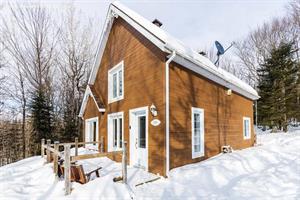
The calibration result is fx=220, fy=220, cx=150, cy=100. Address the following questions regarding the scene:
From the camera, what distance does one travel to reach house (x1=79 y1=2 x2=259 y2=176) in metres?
7.29

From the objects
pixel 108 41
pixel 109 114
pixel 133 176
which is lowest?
pixel 133 176

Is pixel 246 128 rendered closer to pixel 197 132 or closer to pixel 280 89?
pixel 197 132

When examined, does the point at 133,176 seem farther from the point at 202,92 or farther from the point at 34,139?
the point at 34,139

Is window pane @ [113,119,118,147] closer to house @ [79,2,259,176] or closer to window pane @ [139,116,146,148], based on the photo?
house @ [79,2,259,176]

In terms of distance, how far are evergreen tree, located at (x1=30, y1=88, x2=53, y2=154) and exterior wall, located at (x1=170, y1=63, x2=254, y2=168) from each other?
14.5 metres

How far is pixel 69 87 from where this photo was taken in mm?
22797

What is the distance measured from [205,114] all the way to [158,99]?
2652 mm

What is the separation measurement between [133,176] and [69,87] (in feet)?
58.9

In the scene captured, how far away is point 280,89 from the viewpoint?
20469mm

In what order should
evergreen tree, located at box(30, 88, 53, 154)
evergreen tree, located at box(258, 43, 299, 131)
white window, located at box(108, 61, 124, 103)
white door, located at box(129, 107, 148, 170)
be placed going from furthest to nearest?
evergreen tree, located at box(258, 43, 299, 131)
evergreen tree, located at box(30, 88, 53, 154)
white window, located at box(108, 61, 124, 103)
white door, located at box(129, 107, 148, 170)

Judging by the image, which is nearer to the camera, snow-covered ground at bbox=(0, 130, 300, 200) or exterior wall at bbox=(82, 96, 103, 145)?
snow-covered ground at bbox=(0, 130, 300, 200)

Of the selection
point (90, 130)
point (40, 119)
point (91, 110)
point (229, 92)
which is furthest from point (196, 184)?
point (40, 119)

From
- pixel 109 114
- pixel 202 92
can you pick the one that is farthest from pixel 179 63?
pixel 109 114

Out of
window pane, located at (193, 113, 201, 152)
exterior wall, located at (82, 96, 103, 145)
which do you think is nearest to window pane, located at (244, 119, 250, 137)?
window pane, located at (193, 113, 201, 152)
